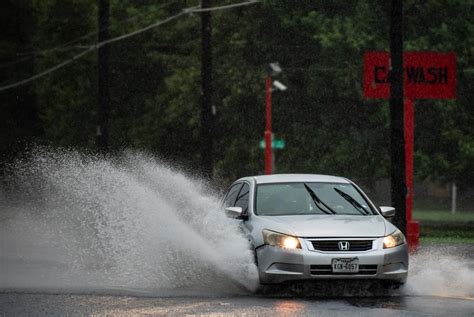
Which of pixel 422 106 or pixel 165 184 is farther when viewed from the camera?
pixel 422 106

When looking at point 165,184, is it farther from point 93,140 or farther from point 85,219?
point 93,140

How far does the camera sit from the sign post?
2673cm

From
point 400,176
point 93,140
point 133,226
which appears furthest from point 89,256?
point 93,140

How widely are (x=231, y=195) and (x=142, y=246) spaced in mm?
1464

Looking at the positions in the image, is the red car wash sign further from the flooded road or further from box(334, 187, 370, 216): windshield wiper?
box(334, 187, 370, 216): windshield wiper

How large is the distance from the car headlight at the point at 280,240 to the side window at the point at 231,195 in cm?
257

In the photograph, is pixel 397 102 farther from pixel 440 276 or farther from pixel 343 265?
pixel 343 265

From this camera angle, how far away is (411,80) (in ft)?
88.7

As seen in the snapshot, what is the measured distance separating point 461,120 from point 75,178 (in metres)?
23.8

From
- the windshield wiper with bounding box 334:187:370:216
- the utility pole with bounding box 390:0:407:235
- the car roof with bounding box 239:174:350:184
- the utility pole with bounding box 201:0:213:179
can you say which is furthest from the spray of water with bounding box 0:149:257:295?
the utility pole with bounding box 201:0:213:179

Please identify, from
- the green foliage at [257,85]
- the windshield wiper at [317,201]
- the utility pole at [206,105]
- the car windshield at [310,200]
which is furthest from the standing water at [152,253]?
the green foliage at [257,85]

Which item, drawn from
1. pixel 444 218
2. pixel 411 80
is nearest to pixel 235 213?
pixel 411 80

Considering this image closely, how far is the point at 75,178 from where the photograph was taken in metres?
19.7

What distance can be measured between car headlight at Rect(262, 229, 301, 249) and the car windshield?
3.16 feet
